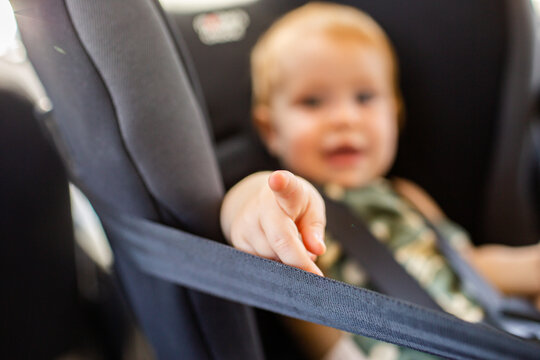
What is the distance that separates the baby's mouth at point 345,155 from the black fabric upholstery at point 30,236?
1.54ft

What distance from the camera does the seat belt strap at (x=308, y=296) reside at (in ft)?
1.18

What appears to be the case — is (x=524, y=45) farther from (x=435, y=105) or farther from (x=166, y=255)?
(x=166, y=255)

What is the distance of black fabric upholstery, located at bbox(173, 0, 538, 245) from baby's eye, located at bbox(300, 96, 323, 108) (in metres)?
0.15

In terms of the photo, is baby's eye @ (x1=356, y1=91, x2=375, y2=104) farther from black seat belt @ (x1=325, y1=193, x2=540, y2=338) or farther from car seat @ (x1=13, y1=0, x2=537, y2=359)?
car seat @ (x1=13, y1=0, x2=537, y2=359)

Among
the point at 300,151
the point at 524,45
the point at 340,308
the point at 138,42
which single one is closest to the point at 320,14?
the point at 300,151

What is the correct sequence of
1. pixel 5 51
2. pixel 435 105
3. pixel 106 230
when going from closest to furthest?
pixel 106 230
pixel 5 51
pixel 435 105

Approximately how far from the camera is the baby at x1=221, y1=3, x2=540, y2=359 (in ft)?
2.52

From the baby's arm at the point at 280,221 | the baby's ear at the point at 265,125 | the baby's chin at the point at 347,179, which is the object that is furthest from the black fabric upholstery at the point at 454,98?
the baby's arm at the point at 280,221

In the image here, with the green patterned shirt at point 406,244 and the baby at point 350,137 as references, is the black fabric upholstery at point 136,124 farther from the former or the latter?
the green patterned shirt at point 406,244

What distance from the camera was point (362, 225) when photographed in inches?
29.9

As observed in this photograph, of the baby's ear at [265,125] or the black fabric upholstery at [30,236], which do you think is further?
the baby's ear at [265,125]

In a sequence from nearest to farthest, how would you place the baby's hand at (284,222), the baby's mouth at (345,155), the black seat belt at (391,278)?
the baby's hand at (284,222)
the black seat belt at (391,278)
the baby's mouth at (345,155)

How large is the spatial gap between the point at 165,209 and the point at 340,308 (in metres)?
0.20

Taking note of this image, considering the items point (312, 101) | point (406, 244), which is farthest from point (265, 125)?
point (406, 244)
